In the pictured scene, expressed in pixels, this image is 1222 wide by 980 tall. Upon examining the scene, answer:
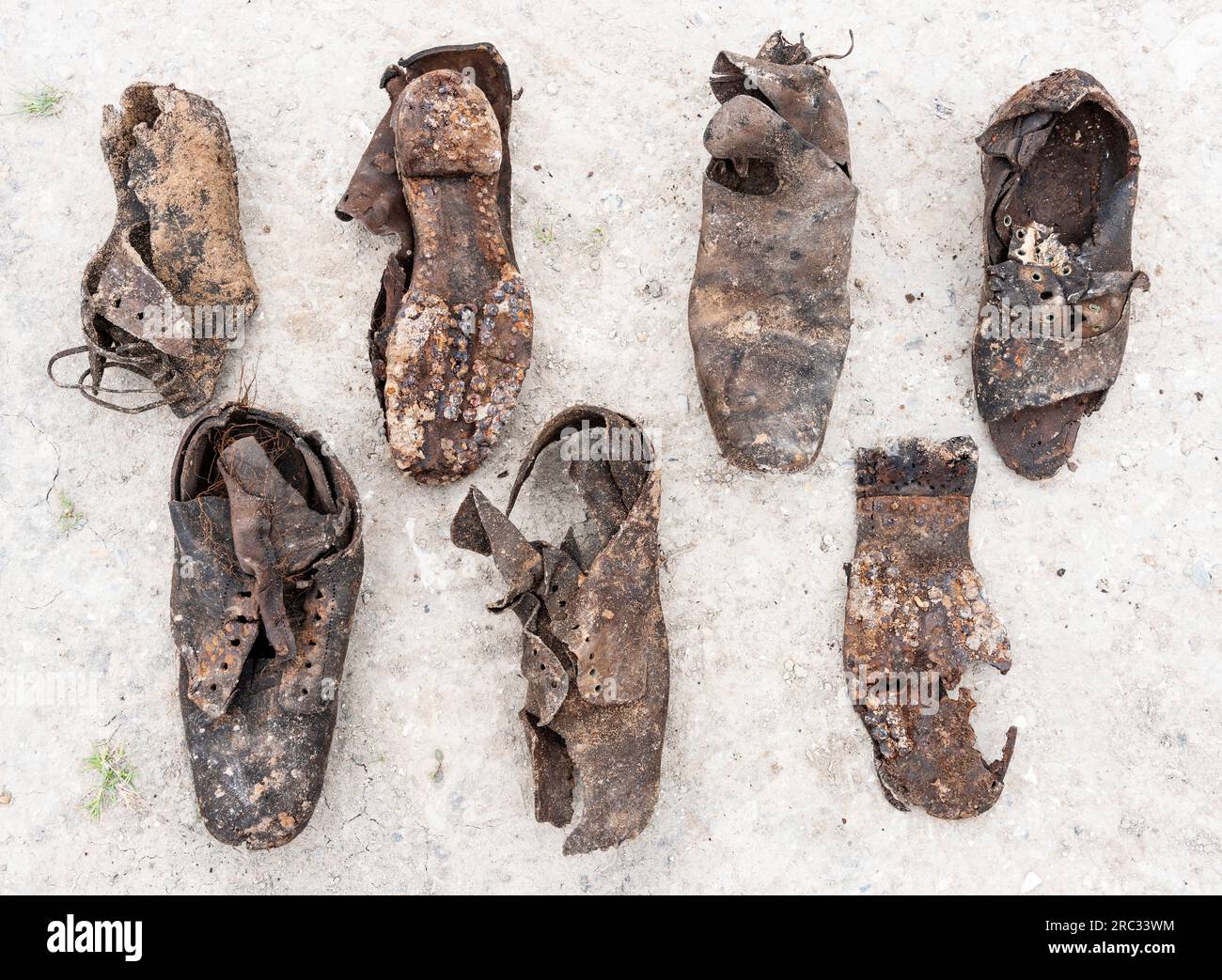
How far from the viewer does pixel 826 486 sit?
3.02m

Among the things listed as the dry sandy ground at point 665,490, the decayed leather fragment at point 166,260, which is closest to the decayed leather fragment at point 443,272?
the dry sandy ground at point 665,490

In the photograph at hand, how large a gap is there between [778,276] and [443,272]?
3.35 ft

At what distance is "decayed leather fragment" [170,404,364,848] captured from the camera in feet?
8.79

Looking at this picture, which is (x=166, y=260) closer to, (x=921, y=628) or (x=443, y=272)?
(x=443, y=272)

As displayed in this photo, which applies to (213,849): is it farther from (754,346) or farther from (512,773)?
(754,346)

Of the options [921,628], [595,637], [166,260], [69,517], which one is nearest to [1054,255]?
[921,628]

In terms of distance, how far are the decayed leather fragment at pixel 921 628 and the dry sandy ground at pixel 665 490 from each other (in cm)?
10

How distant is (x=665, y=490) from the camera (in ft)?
9.92

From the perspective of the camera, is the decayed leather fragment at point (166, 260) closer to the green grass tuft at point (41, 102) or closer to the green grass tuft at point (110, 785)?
the green grass tuft at point (41, 102)

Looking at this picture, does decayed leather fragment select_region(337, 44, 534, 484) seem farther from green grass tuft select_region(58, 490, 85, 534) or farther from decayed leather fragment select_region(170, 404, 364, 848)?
green grass tuft select_region(58, 490, 85, 534)

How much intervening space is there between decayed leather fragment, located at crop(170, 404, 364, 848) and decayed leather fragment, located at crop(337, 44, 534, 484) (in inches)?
12.5

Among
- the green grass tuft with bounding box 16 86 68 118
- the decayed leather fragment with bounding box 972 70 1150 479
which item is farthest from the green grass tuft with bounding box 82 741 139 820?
the decayed leather fragment with bounding box 972 70 1150 479

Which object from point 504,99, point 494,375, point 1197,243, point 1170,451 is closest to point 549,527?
point 494,375

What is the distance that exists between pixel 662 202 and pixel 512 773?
1.92m
